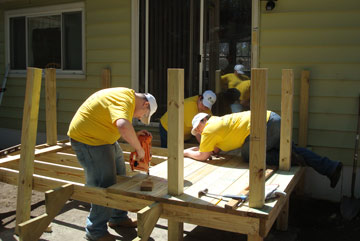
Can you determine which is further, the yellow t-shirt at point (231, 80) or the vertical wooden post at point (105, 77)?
the vertical wooden post at point (105, 77)

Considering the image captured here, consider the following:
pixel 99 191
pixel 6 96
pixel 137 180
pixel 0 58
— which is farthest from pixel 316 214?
pixel 0 58

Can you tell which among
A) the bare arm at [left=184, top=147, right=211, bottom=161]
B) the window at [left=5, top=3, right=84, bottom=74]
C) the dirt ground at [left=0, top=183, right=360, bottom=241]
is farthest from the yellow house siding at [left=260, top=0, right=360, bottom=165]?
the window at [left=5, top=3, right=84, bottom=74]

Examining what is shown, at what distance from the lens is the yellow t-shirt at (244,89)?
5.65 m

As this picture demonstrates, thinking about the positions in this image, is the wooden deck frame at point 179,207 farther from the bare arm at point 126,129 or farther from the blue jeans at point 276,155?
the bare arm at point 126,129

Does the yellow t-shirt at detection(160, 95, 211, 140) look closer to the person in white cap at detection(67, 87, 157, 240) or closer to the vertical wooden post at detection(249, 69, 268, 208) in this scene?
the person in white cap at detection(67, 87, 157, 240)

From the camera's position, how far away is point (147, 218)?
9.96ft

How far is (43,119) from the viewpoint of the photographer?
295 inches

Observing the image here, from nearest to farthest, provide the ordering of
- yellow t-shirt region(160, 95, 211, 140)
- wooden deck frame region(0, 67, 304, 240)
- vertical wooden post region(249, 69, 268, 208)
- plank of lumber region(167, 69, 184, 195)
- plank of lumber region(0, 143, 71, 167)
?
vertical wooden post region(249, 69, 268, 208)
wooden deck frame region(0, 67, 304, 240)
plank of lumber region(167, 69, 184, 195)
plank of lumber region(0, 143, 71, 167)
yellow t-shirt region(160, 95, 211, 140)

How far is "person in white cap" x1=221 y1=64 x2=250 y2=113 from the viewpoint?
5.65 m

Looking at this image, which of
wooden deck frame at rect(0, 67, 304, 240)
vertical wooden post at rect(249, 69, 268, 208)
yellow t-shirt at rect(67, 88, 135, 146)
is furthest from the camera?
yellow t-shirt at rect(67, 88, 135, 146)

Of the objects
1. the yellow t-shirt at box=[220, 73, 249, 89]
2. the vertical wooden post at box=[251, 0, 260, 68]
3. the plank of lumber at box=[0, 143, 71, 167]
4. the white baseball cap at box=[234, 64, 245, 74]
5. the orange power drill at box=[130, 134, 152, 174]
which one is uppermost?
the vertical wooden post at box=[251, 0, 260, 68]

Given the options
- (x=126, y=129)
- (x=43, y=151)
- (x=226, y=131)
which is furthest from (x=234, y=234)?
(x=43, y=151)

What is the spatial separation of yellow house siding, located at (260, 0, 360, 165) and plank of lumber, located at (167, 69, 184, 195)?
2.62m

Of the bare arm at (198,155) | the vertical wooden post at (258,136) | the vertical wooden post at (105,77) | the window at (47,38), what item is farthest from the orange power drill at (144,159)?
the window at (47,38)
